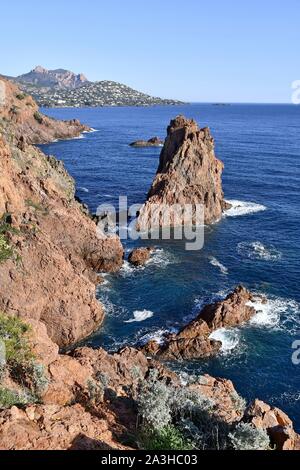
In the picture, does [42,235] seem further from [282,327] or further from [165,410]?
[165,410]

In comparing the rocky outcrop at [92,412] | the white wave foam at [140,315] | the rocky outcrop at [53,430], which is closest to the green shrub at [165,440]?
the rocky outcrop at [92,412]

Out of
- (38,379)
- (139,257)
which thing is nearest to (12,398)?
(38,379)

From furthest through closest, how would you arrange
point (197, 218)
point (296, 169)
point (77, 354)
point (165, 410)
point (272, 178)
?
point (296, 169)
point (272, 178)
point (197, 218)
point (77, 354)
point (165, 410)

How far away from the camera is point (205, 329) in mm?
46500

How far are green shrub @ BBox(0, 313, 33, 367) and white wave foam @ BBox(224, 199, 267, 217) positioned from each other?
57570 millimetres

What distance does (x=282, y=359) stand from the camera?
4422 cm

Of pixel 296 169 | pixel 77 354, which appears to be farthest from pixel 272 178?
pixel 77 354

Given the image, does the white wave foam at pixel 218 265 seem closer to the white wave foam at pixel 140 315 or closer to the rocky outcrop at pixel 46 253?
the rocky outcrop at pixel 46 253

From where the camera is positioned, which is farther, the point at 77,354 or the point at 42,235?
the point at 42,235

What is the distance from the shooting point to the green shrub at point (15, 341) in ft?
86.8

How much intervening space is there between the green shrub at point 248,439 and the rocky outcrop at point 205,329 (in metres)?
26.0

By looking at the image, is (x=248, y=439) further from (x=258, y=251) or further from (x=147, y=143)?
(x=147, y=143)

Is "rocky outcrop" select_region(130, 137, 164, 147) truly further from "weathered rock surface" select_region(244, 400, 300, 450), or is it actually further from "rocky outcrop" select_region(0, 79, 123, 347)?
"weathered rock surface" select_region(244, 400, 300, 450)

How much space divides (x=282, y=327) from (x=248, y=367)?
27.0 feet
